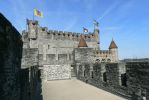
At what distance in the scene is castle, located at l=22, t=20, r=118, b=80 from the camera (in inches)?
784

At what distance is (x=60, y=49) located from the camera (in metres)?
37.7

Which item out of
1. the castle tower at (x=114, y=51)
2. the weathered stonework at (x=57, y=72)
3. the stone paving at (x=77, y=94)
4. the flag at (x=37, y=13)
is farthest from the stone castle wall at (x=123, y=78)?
the castle tower at (x=114, y=51)

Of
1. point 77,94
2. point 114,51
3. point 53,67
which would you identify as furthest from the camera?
point 114,51

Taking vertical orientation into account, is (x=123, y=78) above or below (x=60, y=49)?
below

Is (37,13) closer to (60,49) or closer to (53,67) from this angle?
(60,49)

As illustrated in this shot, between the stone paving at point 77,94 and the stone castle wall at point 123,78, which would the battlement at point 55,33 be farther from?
the stone paving at point 77,94

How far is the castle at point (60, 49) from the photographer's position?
784 inches

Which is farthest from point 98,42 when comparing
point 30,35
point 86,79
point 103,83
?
point 103,83

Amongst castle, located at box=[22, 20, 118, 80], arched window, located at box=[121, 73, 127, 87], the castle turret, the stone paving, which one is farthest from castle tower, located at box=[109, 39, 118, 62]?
arched window, located at box=[121, 73, 127, 87]

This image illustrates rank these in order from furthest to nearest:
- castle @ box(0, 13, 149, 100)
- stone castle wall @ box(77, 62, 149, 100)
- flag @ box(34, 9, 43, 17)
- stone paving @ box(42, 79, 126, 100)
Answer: flag @ box(34, 9, 43, 17)
stone paving @ box(42, 79, 126, 100)
stone castle wall @ box(77, 62, 149, 100)
castle @ box(0, 13, 149, 100)

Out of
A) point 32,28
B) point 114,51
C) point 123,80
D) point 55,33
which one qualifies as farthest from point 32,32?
point 123,80

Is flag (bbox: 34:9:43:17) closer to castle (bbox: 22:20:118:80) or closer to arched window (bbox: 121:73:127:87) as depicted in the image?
castle (bbox: 22:20:118:80)

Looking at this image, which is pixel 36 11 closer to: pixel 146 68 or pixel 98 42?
pixel 98 42

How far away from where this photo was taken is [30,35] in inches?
1374
